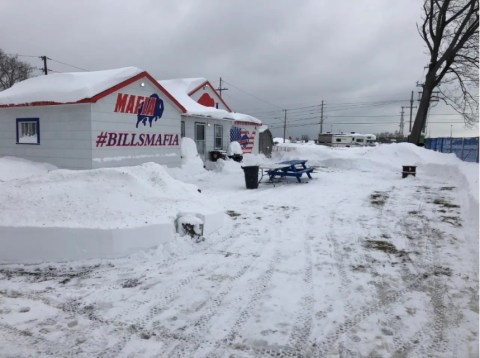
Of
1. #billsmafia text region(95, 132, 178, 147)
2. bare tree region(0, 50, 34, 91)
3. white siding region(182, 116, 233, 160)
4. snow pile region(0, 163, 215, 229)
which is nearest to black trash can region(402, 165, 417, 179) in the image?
white siding region(182, 116, 233, 160)

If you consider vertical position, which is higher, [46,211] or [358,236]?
[46,211]

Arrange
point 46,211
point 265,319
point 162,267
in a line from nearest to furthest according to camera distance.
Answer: point 265,319
point 162,267
point 46,211

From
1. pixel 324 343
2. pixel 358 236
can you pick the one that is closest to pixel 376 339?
pixel 324 343

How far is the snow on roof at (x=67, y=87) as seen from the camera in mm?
10938

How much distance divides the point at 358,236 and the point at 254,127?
65.3 feet

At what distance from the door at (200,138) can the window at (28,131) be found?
756 centimetres

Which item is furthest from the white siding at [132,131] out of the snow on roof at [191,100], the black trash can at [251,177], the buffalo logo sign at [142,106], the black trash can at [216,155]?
the black trash can at [251,177]

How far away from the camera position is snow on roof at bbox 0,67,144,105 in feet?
35.9

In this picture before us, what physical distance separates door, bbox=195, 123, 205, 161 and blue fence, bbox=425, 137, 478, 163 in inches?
544

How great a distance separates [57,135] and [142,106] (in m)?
3.09

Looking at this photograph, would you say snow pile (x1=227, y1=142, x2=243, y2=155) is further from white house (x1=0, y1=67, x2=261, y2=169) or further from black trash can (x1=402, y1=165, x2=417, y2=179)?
black trash can (x1=402, y1=165, x2=417, y2=179)

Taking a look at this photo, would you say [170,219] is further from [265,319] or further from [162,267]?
[265,319]

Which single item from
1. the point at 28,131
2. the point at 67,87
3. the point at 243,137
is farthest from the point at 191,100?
the point at 28,131

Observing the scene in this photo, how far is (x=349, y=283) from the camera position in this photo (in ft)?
13.7
